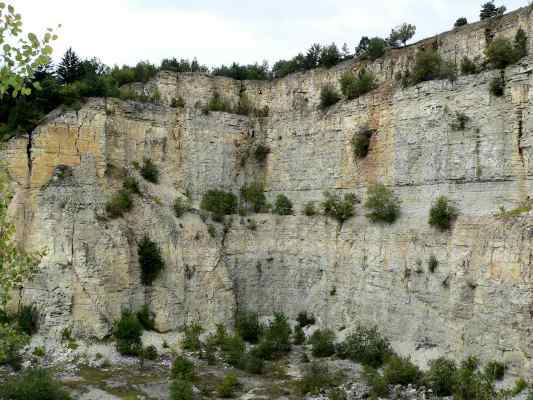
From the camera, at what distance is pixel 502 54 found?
18719 millimetres

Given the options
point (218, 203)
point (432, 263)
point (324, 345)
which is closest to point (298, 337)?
point (324, 345)

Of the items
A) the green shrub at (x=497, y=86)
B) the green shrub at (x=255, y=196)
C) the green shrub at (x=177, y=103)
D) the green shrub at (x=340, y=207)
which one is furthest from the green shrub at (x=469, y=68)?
the green shrub at (x=177, y=103)

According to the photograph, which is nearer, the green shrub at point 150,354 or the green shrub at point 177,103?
the green shrub at point 150,354

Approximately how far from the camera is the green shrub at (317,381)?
1734cm

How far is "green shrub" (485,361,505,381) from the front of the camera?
15.5 m

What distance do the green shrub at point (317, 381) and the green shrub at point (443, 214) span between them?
5.76m

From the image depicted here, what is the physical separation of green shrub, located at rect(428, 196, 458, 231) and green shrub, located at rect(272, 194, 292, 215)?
7.63 meters

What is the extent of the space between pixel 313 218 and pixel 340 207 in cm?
160

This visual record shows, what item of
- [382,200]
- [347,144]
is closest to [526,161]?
[382,200]

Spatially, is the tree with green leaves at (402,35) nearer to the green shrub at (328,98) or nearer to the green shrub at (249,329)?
the green shrub at (328,98)

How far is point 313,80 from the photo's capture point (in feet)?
92.3

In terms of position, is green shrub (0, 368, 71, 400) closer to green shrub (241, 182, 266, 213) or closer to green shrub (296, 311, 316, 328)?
green shrub (296, 311, 316, 328)

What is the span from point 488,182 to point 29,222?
15878mm

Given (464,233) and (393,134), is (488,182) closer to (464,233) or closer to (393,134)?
(464,233)
